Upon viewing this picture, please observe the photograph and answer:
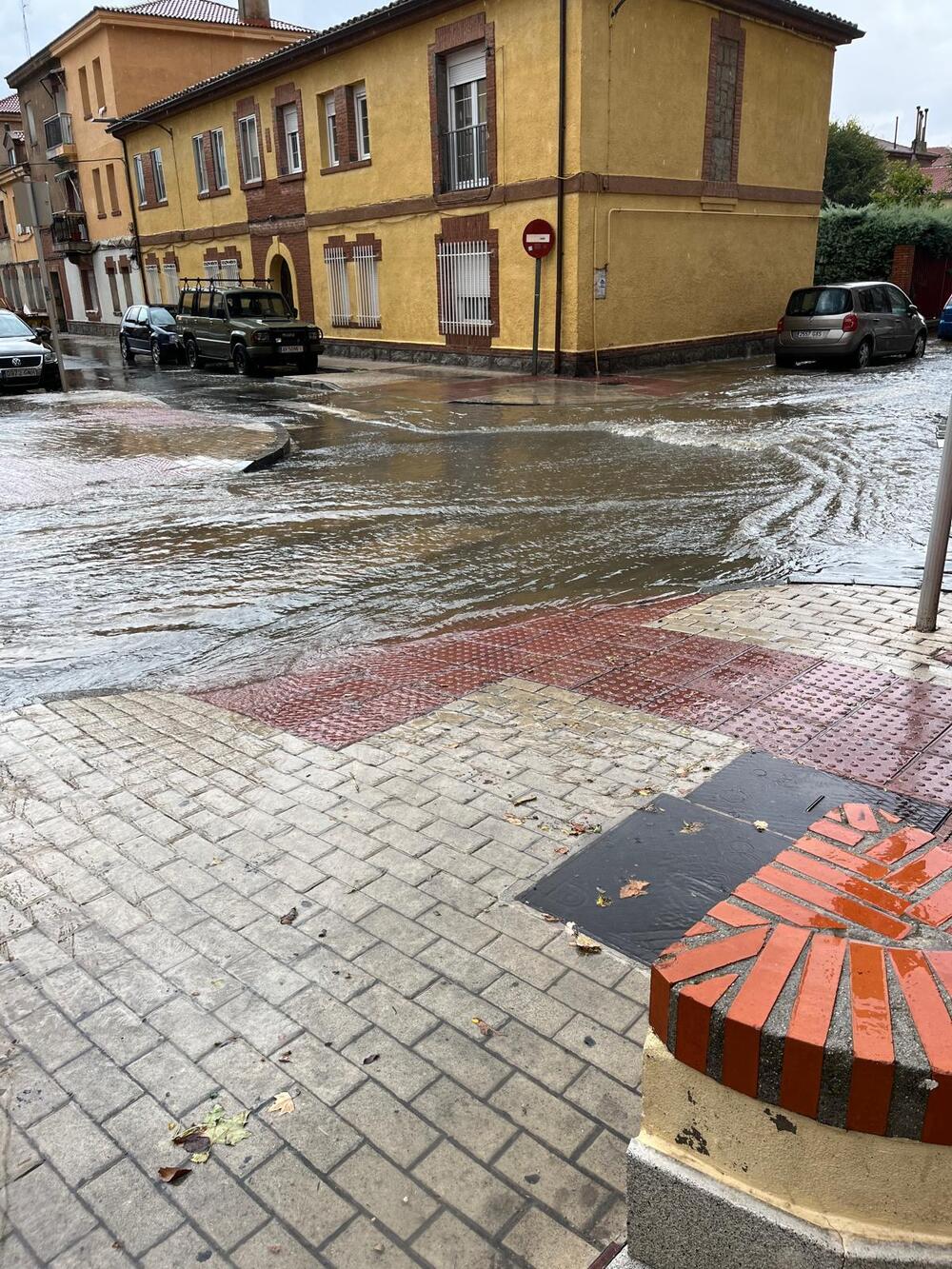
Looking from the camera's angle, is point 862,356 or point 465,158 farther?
point 465,158

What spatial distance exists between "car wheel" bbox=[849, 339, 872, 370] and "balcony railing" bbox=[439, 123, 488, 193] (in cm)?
870

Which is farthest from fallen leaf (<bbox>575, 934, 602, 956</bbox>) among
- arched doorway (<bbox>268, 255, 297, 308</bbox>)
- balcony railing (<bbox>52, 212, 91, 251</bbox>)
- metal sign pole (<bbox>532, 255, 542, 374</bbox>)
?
balcony railing (<bbox>52, 212, 91, 251</bbox>)

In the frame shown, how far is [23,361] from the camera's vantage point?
66.2ft

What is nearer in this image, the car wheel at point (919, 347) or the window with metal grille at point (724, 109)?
the window with metal grille at point (724, 109)

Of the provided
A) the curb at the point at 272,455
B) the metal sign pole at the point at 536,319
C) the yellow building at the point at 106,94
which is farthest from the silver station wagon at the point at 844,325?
the yellow building at the point at 106,94

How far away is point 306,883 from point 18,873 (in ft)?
3.47

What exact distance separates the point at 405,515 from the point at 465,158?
16034 millimetres

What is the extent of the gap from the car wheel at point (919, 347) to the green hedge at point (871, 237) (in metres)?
8.25

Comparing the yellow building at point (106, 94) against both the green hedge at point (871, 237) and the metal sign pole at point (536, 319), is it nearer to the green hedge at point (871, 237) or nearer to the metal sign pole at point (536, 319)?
the green hedge at point (871, 237)

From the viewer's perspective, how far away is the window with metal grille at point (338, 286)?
26.5 meters

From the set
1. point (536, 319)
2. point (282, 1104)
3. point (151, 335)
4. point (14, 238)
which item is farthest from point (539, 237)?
point (14, 238)

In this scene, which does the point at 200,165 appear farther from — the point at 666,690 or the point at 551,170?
the point at 666,690

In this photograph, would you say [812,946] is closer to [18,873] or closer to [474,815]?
[474,815]

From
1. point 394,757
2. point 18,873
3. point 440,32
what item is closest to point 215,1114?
point 18,873
